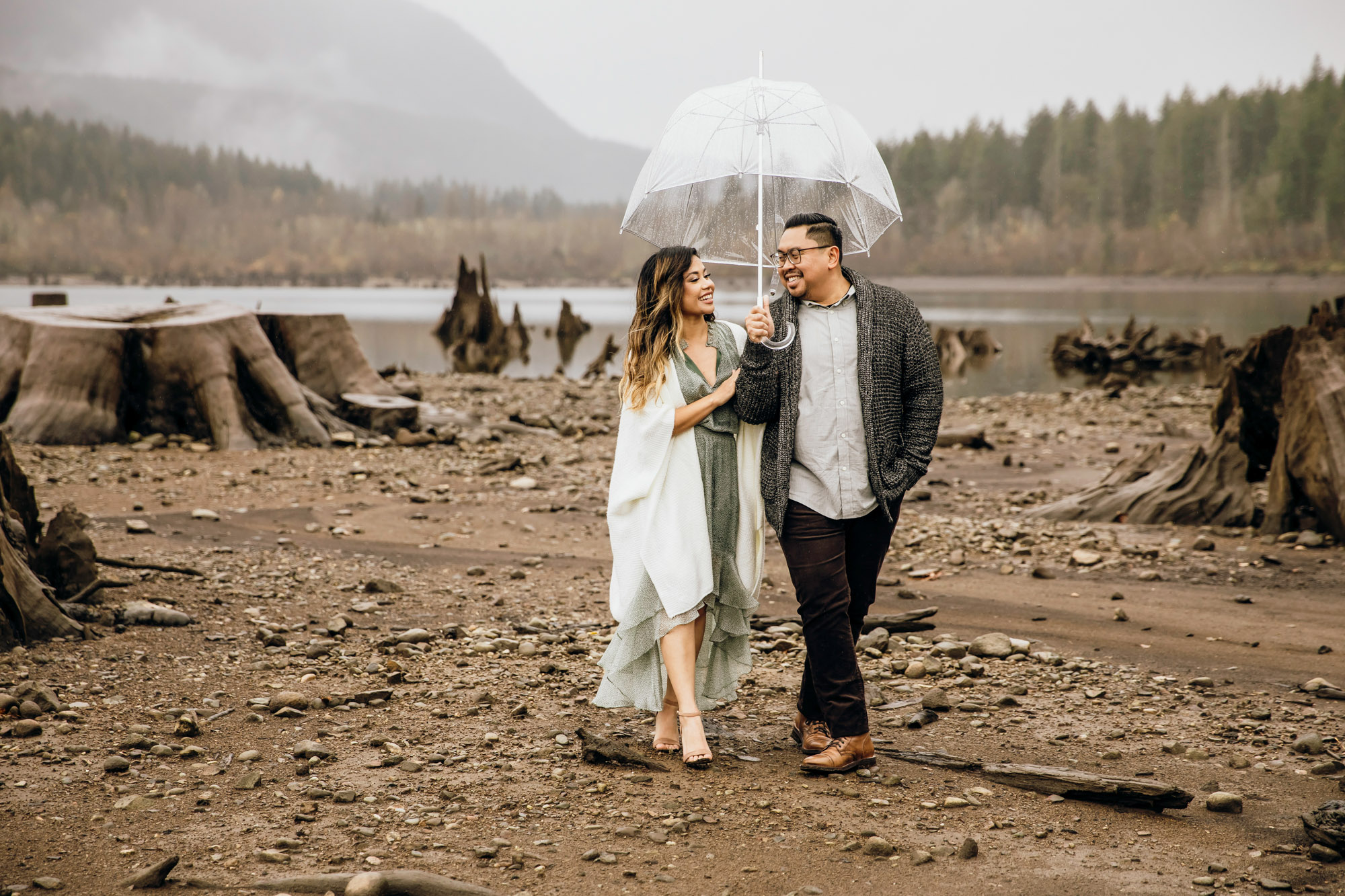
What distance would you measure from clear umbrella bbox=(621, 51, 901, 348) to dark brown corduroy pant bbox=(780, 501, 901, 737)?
0.72m

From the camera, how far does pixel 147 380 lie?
11.9 meters

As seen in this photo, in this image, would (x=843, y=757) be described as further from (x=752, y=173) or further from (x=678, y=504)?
(x=752, y=173)

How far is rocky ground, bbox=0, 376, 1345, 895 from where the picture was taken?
3.45m

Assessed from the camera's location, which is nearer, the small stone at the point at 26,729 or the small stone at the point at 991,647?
the small stone at the point at 26,729

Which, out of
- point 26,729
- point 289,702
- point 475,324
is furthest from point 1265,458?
point 475,324

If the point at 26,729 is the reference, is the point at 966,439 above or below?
above

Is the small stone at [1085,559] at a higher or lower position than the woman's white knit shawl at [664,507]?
lower

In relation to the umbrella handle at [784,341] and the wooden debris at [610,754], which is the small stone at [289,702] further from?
the umbrella handle at [784,341]

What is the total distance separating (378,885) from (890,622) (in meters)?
3.76

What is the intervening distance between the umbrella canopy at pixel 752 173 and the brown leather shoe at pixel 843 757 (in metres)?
1.82

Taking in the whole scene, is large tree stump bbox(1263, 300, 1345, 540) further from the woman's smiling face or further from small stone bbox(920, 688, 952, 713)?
the woman's smiling face

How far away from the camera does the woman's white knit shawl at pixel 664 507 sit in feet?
13.9

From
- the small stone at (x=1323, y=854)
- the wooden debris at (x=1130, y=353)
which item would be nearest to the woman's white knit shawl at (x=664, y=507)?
the small stone at (x=1323, y=854)

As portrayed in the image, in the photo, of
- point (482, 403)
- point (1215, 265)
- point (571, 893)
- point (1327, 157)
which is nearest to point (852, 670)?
point (571, 893)
